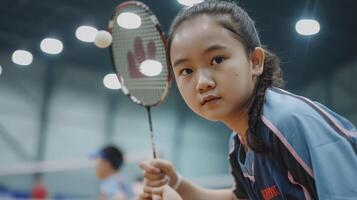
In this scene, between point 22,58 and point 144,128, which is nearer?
point 22,58

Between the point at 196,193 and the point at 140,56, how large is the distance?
2.14 feet

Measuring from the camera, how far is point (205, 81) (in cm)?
142

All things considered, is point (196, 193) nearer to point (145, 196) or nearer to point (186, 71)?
point (145, 196)

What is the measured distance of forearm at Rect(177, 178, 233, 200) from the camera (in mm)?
1846

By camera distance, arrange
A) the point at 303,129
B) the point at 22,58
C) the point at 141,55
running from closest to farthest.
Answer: the point at 303,129 < the point at 141,55 < the point at 22,58

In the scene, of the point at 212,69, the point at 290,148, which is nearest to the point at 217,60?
the point at 212,69

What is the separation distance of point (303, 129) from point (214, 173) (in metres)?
12.3

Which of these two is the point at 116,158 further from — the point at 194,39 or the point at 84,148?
the point at 84,148

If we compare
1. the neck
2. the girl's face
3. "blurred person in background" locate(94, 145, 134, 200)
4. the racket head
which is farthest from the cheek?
"blurred person in background" locate(94, 145, 134, 200)

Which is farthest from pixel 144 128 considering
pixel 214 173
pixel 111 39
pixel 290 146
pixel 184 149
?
pixel 290 146

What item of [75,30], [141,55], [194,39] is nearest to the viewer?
[194,39]

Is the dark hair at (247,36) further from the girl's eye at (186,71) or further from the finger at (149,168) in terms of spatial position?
the finger at (149,168)

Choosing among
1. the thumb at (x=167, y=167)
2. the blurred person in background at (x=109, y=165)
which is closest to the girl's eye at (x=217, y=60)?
the thumb at (x=167, y=167)

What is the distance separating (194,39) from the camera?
4.82ft
